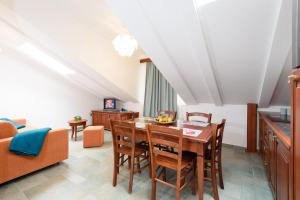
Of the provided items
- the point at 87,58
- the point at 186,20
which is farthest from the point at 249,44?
the point at 87,58

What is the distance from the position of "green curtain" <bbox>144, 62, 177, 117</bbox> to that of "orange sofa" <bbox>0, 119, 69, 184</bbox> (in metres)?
2.61

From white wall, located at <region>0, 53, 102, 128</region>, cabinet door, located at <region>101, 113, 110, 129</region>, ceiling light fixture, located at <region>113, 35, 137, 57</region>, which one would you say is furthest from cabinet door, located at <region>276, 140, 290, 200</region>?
white wall, located at <region>0, 53, 102, 128</region>

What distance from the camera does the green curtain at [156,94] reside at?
4.27m

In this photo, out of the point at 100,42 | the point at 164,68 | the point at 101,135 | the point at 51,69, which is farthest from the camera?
the point at 51,69

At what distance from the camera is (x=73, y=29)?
9.11 ft

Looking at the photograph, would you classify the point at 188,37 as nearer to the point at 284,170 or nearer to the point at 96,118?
the point at 284,170

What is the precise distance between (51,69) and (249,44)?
4886 millimetres

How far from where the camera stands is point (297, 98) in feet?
2.80

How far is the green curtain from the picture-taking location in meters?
4.27

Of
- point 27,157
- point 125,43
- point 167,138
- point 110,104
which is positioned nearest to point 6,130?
point 27,157

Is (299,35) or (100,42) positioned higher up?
(100,42)

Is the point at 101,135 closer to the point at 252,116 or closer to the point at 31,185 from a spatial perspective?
the point at 31,185

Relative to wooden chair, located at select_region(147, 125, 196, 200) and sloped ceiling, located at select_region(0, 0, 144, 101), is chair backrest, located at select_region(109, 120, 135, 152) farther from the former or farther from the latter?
sloped ceiling, located at select_region(0, 0, 144, 101)

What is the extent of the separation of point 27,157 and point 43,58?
9.05 feet
